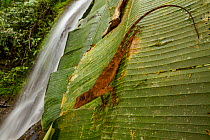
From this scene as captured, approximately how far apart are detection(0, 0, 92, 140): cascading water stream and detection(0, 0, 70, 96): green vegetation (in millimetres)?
351

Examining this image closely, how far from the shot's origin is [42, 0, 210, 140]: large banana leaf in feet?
2.73

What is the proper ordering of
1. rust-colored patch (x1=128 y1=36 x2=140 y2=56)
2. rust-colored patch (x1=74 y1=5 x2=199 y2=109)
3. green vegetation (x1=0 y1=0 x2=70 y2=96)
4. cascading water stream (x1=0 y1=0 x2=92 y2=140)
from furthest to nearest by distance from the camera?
green vegetation (x1=0 y1=0 x2=70 y2=96), cascading water stream (x1=0 y1=0 x2=92 y2=140), rust-colored patch (x1=128 y1=36 x2=140 y2=56), rust-colored patch (x1=74 y1=5 x2=199 y2=109)

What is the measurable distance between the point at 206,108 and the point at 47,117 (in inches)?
53.7

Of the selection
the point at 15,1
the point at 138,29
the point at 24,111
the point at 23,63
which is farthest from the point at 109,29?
the point at 15,1

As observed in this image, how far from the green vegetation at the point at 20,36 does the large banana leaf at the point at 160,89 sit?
4.42 meters

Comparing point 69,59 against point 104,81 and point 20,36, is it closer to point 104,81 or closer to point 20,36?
point 104,81

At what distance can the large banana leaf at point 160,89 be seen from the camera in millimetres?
833

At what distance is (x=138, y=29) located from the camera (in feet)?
4.43

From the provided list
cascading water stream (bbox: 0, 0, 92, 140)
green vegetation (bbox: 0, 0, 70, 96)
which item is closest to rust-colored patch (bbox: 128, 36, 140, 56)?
cascading water stream (bbox: 0, 0, 92, 140)

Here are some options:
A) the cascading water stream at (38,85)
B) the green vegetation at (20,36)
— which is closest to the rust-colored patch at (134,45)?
the cascading water stream at (38,85)

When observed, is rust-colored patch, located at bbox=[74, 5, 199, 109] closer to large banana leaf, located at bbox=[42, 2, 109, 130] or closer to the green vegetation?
large banana leaf, located at bbox=[42, 2, 109, 130]

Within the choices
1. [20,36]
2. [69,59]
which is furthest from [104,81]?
[20,36]

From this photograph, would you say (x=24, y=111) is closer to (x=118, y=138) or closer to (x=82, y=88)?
(x=82, y=88)

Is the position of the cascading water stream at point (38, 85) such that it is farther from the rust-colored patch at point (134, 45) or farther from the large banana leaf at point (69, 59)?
→ the rust-colored patch at point (134, 45)
